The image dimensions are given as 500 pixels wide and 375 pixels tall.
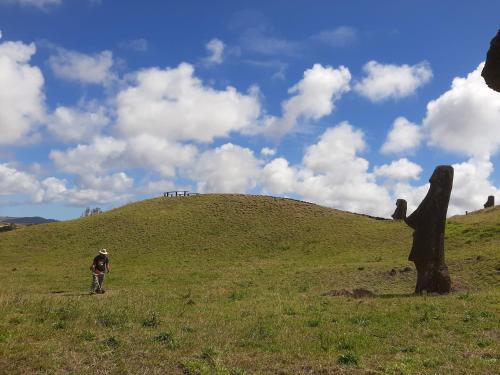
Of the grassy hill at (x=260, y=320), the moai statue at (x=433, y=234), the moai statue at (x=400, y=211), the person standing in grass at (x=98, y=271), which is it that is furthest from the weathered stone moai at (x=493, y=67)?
the moai statue at (x=400, y=211)

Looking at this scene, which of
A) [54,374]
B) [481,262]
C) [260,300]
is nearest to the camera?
[54,374]

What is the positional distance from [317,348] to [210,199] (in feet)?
211

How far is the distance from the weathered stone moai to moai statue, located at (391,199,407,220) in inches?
2296

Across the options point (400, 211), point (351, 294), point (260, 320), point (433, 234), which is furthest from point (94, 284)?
point (400, 211)

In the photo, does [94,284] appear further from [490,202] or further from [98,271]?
[490,202]

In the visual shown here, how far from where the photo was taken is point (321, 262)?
40312mm

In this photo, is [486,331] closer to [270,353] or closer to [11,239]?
[270,353]

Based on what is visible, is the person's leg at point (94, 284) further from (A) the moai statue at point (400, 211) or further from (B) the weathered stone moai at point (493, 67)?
(A) the moai statue at point (400, 211)

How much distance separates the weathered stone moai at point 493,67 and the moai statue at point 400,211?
58.3m

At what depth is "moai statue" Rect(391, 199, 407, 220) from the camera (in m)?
60.5

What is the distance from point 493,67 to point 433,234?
18.0 metres

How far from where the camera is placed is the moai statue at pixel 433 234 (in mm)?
21000

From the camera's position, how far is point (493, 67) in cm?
458

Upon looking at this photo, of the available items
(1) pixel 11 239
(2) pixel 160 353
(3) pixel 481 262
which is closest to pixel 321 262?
(3) pixel 481 262
